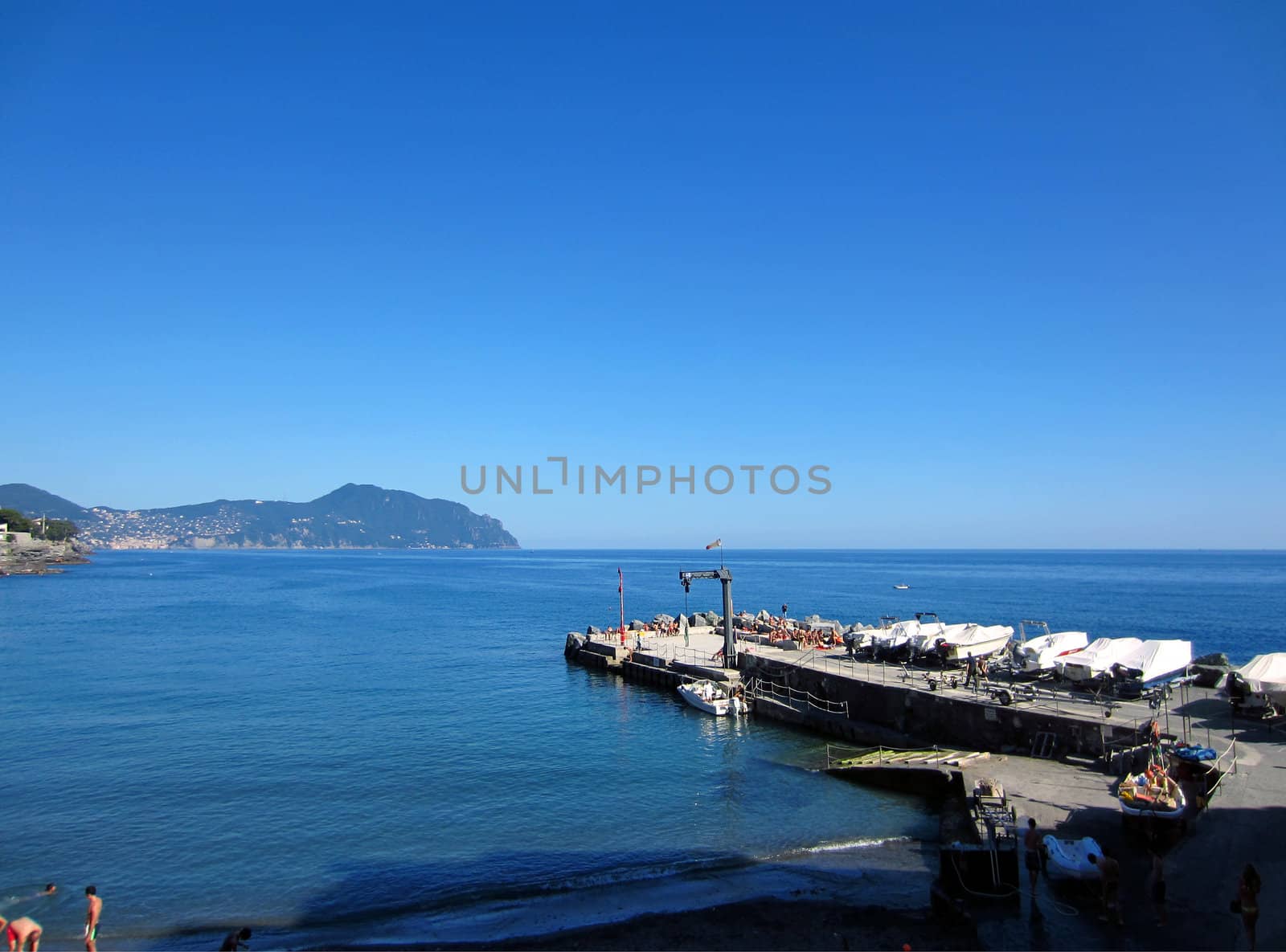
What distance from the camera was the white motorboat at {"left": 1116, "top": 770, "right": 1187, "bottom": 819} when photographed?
714 inches

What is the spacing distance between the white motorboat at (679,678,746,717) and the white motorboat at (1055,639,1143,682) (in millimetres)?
14108

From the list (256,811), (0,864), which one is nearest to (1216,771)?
(256,811)

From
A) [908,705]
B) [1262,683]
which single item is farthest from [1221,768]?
[908,705]

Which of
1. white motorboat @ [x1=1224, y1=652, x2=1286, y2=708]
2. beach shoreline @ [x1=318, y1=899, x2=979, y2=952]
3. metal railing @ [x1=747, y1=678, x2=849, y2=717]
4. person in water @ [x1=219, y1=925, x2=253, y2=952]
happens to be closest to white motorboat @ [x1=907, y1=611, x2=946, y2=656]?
metal railing @ [x1=747, y1=678, x2=849, y2=717]

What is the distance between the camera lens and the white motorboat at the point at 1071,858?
1617cm

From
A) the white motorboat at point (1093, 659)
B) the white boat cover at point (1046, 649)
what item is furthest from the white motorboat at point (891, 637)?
the white motorboat at point (1093, 659)

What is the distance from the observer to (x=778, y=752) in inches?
1232

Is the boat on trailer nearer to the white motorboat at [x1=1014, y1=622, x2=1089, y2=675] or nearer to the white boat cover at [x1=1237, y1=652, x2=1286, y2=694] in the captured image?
the white motorboat at [x1=1014, y1=622, x2=1089, y2=675]

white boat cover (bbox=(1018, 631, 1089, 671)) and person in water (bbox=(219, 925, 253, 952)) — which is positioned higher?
white boat cover (bbox=(1018, 631, 1089, 671))

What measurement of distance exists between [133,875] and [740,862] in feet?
52.8

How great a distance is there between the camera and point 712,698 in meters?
38.3

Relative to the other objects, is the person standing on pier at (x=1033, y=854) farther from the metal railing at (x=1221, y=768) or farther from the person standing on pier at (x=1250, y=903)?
the metal railing at (x=1221, y=768)

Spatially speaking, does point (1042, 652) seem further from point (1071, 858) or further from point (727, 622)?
point (1071, 858)

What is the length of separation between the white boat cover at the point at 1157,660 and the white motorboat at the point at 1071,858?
14965 mm
